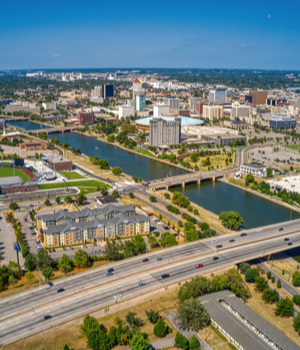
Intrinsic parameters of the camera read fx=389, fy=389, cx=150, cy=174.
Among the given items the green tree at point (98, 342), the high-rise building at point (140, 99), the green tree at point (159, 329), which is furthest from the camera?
the high-rise building at point (140, 99)

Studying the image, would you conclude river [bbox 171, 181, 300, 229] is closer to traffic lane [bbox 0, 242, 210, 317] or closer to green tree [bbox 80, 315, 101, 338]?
traffic lane [bbox 0, 242, 210, 317]

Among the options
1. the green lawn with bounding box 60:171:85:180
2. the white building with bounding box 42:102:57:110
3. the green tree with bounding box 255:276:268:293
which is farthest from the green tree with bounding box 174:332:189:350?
the white building with bounding box 42:102:57:110

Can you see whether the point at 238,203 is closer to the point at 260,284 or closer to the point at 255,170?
the point at 255,170

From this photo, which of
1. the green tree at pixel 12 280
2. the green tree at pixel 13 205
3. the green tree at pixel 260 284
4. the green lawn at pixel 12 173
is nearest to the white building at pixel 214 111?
the green lawn at pixel 12 173

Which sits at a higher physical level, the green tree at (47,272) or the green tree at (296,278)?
the green tree at (47,272)

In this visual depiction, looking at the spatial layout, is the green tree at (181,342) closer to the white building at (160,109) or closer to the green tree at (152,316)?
the green tree at (152,316)

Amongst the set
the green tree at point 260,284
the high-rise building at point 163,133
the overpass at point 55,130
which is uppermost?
the high-rise building at point 163,133

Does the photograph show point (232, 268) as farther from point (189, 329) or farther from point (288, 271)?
point (189, 329)

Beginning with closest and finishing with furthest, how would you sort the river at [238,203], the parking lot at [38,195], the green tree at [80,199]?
the river at [238,203], the green tree at [80,199], the parking lot at [38,195]
